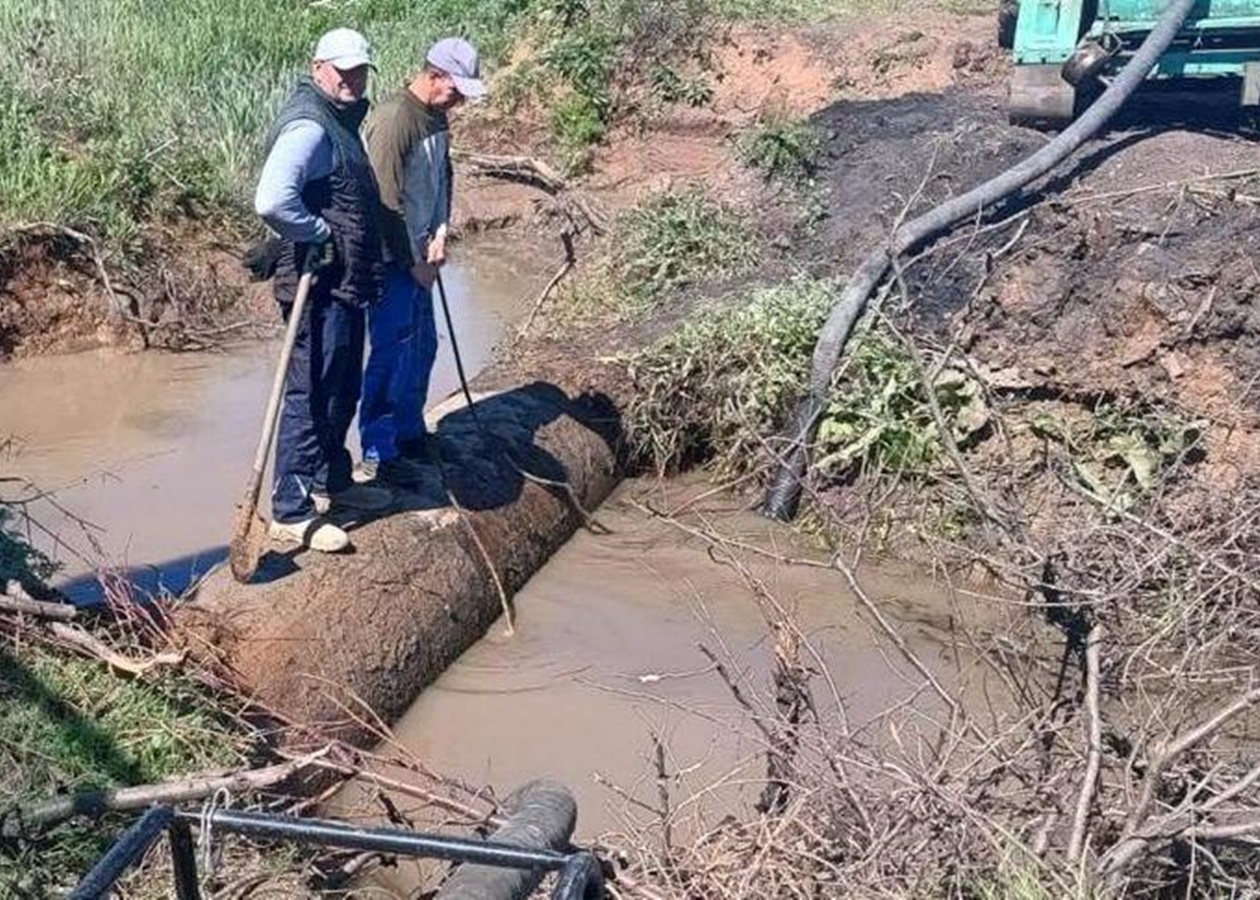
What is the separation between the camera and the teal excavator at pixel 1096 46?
9.54 metres

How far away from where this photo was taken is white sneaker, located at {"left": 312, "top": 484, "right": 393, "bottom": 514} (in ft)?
18.3

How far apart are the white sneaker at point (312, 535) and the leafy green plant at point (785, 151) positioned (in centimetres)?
556

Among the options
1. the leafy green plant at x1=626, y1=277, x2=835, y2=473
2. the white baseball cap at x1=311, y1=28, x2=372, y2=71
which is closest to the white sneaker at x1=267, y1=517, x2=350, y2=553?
the white baseball cap at x1=311, y1=28, x2=372, y2=71

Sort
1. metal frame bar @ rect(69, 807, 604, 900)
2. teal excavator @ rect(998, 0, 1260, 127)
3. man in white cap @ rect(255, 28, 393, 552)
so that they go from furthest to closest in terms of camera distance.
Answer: teal excavator @ rect(998, 0, 1260, 127) < man in white cap @ rect(255, 28, 393, 552) < metal frame bar @ rect(69, 807, 604, 900)

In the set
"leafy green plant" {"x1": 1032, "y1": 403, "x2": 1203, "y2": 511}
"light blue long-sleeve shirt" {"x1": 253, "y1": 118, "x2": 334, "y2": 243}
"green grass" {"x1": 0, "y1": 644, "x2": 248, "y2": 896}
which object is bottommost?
"green grass" {"x1": 0, "y1": 644, "x2": 248, "y2": 896}

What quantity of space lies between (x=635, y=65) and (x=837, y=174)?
11.6 feet

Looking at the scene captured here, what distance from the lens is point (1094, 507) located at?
4.66 metres

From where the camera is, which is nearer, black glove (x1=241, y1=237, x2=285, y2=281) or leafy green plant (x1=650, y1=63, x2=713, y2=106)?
black glove (x1=241, y1=237, x2=285, y2=281)

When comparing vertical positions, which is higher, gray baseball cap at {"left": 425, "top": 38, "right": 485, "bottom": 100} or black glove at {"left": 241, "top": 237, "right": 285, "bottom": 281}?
gray baseball cap at {"left": 425, "top": 38, "right": 485, "bottom": 100}

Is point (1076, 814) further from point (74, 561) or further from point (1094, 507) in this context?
point (74, 561)

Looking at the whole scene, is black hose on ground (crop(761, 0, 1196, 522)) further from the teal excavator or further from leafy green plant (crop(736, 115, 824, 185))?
leafy green plant (crop(736, 115, 824, 185))

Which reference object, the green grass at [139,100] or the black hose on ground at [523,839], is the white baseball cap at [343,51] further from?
the green grass at [139,100]

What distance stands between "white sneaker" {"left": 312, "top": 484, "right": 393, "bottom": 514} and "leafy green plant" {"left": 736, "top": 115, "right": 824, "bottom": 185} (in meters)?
5.11

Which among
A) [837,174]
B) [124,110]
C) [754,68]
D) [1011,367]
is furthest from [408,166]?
[754,68]
